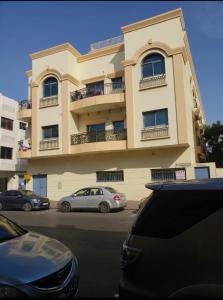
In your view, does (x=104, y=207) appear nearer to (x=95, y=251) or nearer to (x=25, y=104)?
(x=95, y=251)

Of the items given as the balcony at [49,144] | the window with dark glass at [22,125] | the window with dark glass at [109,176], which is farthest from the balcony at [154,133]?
the window with dark glass at [22,125]

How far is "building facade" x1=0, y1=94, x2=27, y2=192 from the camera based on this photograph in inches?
1271

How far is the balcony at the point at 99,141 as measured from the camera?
21.6m

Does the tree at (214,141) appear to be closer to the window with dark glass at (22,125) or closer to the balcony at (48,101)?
the balcony at (48,101)

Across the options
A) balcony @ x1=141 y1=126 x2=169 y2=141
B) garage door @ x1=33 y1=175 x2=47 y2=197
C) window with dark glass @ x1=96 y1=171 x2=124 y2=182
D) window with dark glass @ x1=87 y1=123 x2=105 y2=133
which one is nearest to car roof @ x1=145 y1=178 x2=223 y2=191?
balcony @ x1=141 y1=126 x2=169 y2=141

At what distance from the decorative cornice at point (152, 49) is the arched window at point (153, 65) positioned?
0.47 m

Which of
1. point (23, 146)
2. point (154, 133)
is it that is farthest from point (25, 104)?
point (154, 133)

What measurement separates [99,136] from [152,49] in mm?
7593

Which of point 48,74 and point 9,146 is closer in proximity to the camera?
point 48,74

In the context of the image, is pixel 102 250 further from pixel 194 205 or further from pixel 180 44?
pixel 180 44

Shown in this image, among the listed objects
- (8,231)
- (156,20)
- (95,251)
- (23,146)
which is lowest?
(95,251)

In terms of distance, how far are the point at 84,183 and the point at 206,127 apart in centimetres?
1481

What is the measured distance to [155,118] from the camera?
2091 centimetres

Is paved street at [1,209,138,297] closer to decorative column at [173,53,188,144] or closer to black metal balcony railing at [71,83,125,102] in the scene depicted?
decorative column at [173,53,188,144]
